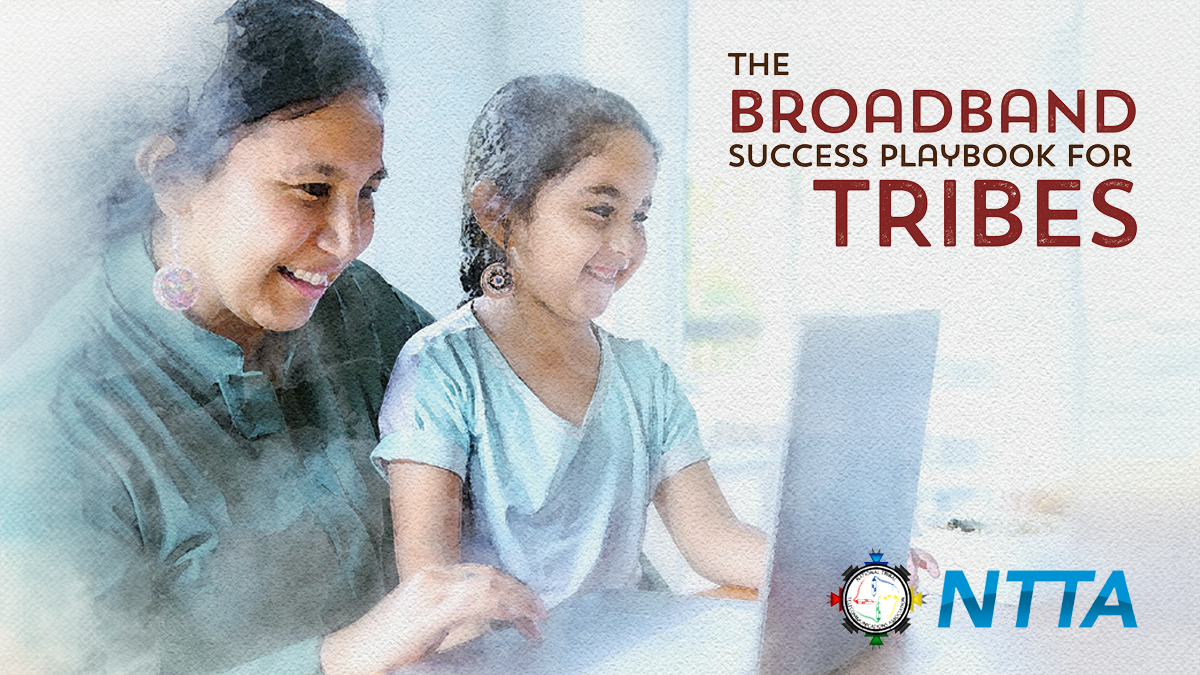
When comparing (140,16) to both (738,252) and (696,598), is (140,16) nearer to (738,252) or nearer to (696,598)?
(738,252)

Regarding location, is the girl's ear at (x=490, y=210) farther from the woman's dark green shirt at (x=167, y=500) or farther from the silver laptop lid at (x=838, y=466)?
the silver laptop lid at (x=838, y=466)

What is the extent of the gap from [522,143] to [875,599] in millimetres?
656

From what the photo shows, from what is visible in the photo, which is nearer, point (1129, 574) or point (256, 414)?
point (256, 414)

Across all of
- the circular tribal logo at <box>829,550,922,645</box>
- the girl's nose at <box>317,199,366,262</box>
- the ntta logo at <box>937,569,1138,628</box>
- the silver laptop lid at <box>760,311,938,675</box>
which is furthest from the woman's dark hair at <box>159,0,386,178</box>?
the ntta logo at <box>937,569,1138,628</box>

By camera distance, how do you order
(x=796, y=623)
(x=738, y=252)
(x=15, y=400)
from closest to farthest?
(x=796, y=623) → (x=15, y=400) → (x=738, y=252)

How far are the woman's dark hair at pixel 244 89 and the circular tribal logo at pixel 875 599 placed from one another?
30.5 inches

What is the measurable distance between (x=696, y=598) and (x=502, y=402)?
33cm

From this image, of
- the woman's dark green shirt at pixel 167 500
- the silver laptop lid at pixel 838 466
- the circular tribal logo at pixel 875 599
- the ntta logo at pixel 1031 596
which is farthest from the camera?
the ntta logo at pixel 1031 596

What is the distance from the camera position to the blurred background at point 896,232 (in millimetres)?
1242

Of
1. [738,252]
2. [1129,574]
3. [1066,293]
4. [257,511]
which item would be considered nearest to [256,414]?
[257,511]


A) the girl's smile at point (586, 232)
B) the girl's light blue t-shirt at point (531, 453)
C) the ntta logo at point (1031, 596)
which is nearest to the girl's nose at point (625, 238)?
the girl's smile at point (586, 232)

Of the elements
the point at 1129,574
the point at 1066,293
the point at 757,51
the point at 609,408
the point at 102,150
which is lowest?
the point at 1129,574

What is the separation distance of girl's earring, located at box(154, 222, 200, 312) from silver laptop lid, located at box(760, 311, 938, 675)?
0.71 m

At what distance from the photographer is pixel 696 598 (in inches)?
47.6
